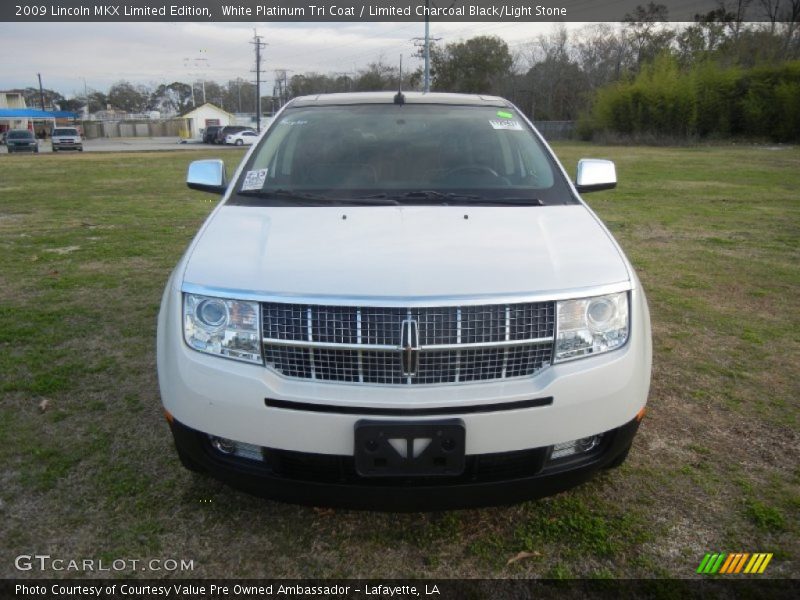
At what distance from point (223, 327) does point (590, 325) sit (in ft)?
4.23

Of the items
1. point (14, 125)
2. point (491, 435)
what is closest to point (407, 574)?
point (491, 435)

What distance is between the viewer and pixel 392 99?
378 cm

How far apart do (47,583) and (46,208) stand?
1066cm

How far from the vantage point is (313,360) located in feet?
6.85

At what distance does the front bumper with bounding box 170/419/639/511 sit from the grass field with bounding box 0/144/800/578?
30cm

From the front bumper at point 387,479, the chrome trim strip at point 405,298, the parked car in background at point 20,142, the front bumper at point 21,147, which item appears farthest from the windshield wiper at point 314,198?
the front bumper at point 21,147

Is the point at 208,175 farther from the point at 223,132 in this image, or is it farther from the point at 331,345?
the point at 223,132

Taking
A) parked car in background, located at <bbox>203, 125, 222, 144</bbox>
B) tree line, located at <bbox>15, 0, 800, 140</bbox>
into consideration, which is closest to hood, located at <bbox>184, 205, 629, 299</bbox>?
tree line, located at <bbox>15, 0, 800, 140</bbox>

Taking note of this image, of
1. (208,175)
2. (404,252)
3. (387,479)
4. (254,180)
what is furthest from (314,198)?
(387,479)

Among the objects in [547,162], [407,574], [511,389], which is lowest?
[407,574]

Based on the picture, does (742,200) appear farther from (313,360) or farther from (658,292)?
(313,360)

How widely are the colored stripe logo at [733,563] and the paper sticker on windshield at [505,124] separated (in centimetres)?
240

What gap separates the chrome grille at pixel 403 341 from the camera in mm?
2051

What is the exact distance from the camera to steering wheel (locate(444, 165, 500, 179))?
3.25m
